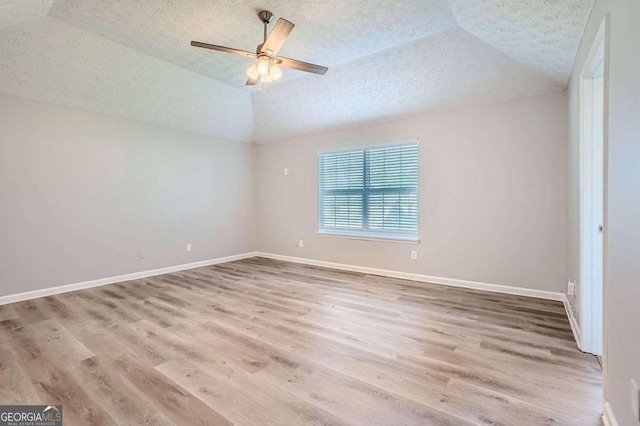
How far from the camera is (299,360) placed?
2.12 metres

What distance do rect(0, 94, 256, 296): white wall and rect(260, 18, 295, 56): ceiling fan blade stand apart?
3.05 meters

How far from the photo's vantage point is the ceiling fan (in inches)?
89.8

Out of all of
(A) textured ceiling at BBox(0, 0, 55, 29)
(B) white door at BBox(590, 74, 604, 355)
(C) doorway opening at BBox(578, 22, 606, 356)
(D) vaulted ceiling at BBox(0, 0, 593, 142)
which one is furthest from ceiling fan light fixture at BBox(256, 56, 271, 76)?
(B) white door at BBox(590, 74, 604, 355)

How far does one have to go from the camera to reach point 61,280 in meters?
3.76

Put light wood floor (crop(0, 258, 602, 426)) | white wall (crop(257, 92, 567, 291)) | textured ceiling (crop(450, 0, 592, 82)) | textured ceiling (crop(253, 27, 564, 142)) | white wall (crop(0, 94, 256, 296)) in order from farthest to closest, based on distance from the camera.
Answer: white wall (crop(0, 94, 256, 296)), white wall (crop(257, 92, 567, 291)), textured ceiling (crop(253, 27, 564, 142)), textured ceiling (crop(450, 0, 592, 82)), light wood floor (crop(0, 258, 602, 426))

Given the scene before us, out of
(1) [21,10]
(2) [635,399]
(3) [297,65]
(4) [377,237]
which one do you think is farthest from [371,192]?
(1) [21,10]

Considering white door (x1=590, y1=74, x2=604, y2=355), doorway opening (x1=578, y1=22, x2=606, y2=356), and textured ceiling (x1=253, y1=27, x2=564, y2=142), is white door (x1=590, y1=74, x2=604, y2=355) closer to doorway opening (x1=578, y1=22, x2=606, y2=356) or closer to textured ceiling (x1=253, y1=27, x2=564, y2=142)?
doorway opening (x1=578, y1=22, x2=606, y2=356)

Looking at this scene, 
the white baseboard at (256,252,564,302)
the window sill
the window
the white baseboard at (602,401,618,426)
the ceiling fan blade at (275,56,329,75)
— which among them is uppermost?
the ceiling fan blade at (275,56,329,75)

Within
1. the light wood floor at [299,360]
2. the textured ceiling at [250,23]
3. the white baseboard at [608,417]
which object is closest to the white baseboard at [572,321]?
the light wood floor at [299,360]

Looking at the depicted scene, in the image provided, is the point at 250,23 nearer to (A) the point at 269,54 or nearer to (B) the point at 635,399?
(A) the point at 269,54

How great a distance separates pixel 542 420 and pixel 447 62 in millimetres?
3287

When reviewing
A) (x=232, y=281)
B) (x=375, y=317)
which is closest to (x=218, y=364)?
(x=375, y=317)

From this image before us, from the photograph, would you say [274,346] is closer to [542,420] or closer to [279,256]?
[542,420]

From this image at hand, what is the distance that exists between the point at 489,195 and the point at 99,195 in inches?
203
